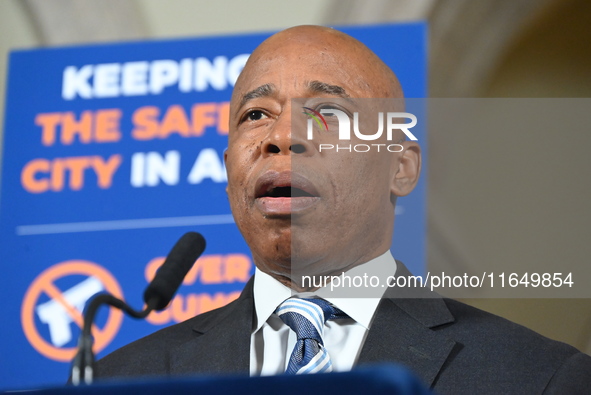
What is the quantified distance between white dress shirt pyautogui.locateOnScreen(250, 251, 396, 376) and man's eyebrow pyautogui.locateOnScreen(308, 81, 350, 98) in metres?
0.37

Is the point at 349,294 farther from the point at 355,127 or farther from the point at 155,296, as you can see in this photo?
the point at 155,296

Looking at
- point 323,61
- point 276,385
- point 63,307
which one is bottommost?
point 276,385

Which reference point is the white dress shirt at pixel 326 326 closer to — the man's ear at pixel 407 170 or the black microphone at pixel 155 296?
Answer: the man's ear at pixel 407 170

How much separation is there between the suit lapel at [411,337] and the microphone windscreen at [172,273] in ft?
1.31

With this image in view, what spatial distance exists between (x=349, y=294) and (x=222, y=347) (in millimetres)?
286

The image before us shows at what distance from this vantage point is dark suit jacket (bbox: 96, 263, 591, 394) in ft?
5.24

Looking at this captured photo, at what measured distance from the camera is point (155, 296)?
144 centimetres

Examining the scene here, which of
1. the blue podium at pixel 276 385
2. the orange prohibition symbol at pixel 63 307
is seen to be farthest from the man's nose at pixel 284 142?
the orange prohibition symbol at pixel 63 307

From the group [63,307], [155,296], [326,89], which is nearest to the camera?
[155,296]

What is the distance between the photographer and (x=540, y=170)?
6.74 feet

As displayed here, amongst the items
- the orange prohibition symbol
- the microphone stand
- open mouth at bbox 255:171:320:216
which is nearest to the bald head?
open mouth at bbox 255:171:320:216

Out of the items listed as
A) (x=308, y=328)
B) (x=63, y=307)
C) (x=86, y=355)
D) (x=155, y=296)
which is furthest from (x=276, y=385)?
(x=63, y=307)

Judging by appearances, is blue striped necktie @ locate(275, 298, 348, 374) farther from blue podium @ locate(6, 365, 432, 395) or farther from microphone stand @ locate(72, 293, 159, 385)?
blue podium @ locate(6, 365, 432, 395)

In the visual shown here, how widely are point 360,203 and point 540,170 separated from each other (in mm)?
507
